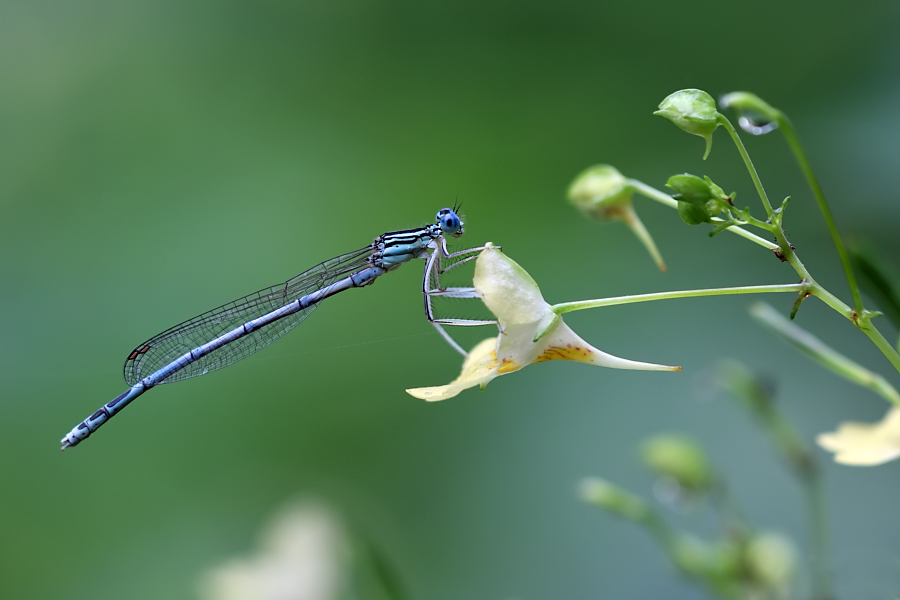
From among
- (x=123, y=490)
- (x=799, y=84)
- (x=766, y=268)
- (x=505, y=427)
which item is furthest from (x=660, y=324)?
(x=123, y=490)

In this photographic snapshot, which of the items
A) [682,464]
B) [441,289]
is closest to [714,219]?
[682,464]

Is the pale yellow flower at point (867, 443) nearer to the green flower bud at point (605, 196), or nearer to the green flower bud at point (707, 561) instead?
the green flower bud at point (707, 561)

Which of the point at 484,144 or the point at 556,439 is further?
the point at 484,144

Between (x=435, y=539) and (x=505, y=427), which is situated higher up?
(x=505, y=427)

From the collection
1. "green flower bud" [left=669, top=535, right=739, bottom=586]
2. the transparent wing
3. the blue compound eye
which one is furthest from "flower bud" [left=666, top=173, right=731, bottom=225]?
the transparent wing

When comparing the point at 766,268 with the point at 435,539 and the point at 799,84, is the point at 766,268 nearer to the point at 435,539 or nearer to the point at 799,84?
the point at 799,84

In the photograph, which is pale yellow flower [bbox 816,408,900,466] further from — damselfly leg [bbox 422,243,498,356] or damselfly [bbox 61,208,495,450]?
damselfly [bbox 61,208,495,450]

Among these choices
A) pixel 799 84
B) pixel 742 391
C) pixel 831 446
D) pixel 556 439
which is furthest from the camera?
pixel 799 84
